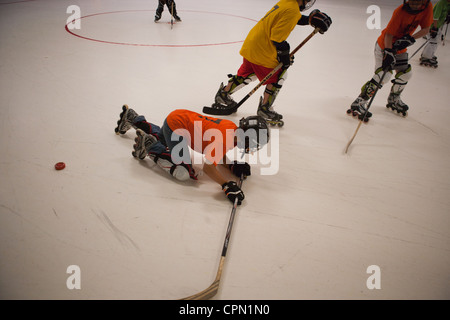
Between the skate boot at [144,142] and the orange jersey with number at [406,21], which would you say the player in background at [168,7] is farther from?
the skate boot at [144,142]

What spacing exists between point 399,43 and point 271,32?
122 centimetres

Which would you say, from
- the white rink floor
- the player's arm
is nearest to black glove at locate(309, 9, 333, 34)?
the white rink floor

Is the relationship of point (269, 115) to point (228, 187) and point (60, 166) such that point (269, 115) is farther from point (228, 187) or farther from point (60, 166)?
point (60, 166)

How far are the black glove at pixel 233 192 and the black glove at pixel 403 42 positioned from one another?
203 cm

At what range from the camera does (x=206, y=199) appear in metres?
1.81

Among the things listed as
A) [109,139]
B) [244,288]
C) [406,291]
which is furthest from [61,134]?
[406,291]

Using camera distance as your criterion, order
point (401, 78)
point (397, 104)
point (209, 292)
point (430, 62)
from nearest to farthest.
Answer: point (209, 292), point (401, 78), point (397, 104), point (430, 62)

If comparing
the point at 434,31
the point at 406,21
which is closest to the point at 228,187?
the point at 406,21

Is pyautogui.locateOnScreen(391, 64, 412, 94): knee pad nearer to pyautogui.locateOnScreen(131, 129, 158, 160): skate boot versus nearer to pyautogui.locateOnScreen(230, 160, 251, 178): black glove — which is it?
pyautogui.locateOnScreen(230, 160, 251, 178): black glove

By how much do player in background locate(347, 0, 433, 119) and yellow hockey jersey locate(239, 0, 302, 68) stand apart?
100 cm
